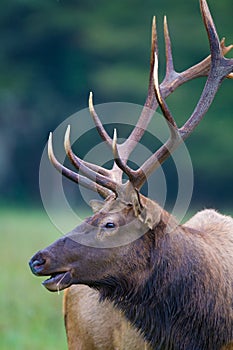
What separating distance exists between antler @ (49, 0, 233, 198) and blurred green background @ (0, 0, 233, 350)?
53.2 ft

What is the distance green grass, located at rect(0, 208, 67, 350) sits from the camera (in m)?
8.08

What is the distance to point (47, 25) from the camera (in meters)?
26.4

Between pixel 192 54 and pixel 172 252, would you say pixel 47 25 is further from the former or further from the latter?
pixel 172 252

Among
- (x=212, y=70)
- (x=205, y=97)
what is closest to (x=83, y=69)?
(x=212, y=70)

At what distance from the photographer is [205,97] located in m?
5.69

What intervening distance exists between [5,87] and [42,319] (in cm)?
1766

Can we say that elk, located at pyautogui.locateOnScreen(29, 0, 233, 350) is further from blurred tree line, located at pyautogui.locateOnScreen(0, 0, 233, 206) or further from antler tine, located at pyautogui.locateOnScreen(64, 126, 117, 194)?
blurred tree line, located at pyautogui.locateOnScreen(0, 0, 233, 206)

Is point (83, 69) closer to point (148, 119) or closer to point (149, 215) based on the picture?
point (148, 119)

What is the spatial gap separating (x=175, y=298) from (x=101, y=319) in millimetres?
884

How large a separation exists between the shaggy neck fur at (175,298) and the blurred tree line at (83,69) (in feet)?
60.8

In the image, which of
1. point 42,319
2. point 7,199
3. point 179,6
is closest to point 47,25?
point 179,6

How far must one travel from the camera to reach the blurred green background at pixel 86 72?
79.7 feet

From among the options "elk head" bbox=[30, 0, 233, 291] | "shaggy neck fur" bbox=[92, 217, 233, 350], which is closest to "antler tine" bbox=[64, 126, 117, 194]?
"elk head" bbox=[30, 0, 233, 291]

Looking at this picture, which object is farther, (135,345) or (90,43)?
(90,43)
